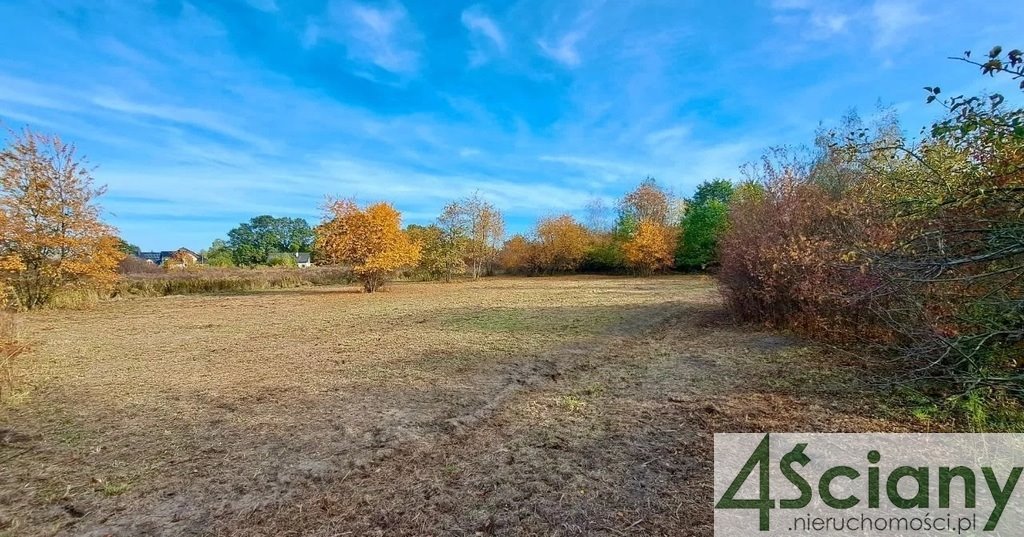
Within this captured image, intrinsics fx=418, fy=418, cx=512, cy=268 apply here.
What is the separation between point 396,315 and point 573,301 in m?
5.79

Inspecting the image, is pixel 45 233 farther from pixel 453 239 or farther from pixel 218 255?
pixel 218 255

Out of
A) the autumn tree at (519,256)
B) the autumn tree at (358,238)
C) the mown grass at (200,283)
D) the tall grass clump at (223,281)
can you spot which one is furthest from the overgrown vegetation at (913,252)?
the autumn tree at (519,256)

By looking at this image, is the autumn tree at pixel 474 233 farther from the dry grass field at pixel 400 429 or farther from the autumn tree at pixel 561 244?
the dry grass field at pixel 400 429

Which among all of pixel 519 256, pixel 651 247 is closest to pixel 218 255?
pixel 519 256

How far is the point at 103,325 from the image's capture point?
998 cm

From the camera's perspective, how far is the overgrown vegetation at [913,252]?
235cm

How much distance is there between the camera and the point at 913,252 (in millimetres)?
3189

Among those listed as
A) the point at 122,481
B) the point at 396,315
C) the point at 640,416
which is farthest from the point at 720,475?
the point at 396,315

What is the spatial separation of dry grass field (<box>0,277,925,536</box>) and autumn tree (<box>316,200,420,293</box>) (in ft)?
37.3

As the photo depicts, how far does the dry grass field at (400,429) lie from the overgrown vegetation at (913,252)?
71 cm

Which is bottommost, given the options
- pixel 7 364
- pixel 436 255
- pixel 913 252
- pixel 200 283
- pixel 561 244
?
pixel 7 364

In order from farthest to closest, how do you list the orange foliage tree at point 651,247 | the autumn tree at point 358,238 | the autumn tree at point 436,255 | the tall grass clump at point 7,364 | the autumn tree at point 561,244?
the autumn tree at point 561,244 < the orange foliage tree at point 651,247 < the autumn tree at point 436,255 < the autumn tree at point 358,238 < the tall grass clump at point 7,364

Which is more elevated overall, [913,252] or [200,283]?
[913,252]

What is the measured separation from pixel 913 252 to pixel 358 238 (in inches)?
730
